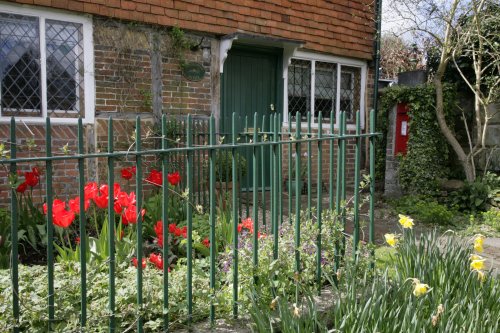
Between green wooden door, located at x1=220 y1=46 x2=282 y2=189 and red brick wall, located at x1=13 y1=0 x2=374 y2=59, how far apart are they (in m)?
0.40

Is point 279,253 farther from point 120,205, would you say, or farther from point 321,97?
point 321,97

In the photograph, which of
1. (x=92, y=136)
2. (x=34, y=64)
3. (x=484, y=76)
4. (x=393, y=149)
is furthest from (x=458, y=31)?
(x=34, y=64)

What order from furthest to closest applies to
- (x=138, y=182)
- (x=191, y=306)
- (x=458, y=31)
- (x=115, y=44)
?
(x=458, y=31) < (x=115, y=44) < (x=191, y=306) < (x=138, y=182)

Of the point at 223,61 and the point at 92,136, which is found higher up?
the point at 223,61

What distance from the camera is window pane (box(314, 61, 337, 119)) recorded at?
870 centimetres

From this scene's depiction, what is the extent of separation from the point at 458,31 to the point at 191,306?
645 centimetres

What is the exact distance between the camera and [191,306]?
2369mm

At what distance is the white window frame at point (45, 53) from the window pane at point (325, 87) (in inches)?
163

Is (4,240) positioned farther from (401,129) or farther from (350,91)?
(350,91)

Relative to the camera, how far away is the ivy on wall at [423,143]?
7.36 meters

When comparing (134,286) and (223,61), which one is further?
(223,61)

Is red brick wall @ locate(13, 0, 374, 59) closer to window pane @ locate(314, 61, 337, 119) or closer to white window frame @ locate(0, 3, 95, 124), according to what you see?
white window frame @ locate(0, 3, 95, 124)

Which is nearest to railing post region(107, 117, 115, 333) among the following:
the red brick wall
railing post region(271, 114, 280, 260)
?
railing post region(271, 114, 280, 260)

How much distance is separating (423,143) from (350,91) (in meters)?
2.17
